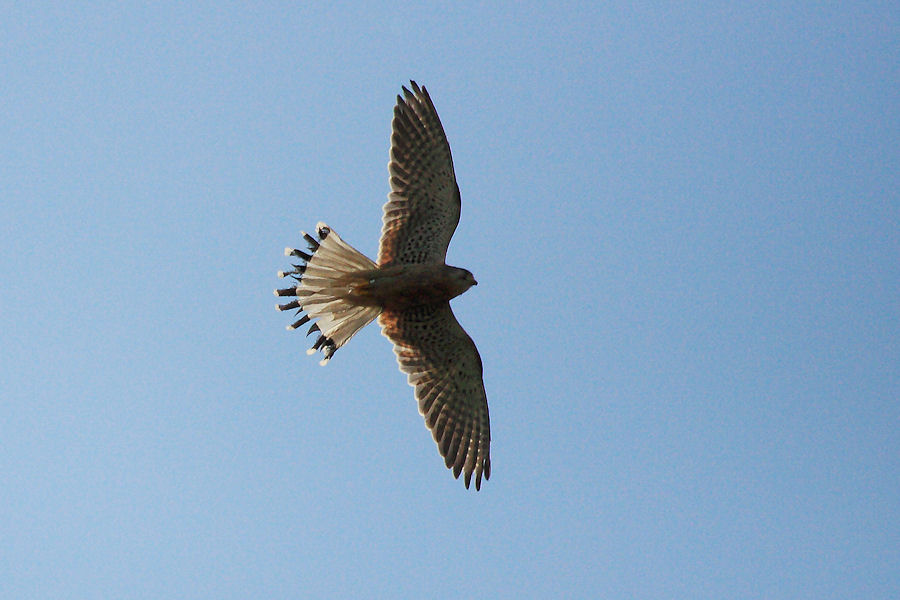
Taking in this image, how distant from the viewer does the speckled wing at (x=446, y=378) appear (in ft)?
43.3

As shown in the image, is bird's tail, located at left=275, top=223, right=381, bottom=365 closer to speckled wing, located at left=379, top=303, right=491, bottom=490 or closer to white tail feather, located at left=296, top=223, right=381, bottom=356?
white tail feather, located at left=296, top=223, right=381, bottom=356

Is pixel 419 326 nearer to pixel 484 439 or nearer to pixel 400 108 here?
pixel 484 439

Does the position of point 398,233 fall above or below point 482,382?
above

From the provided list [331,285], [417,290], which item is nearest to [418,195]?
[417,290]

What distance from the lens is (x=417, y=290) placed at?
505 inches

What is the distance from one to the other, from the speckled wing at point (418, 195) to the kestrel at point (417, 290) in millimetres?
12

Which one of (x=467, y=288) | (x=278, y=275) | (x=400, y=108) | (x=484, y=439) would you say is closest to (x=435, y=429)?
(x=484, y=439)

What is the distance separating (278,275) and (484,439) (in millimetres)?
3325

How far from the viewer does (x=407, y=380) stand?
43.9 feet

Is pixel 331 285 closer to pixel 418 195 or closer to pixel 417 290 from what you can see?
pixel 417 290

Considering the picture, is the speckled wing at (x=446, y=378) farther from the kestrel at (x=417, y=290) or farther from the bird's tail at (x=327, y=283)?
the bird's tail at (x=327, y=283)

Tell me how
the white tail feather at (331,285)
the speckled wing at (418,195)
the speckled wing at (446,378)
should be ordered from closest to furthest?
the white tail feather at (331,285) < the speckled wing at (418,195) < the speckled wing at (446,378)

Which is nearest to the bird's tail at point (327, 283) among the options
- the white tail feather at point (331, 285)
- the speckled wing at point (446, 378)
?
the white tail feather at point (331, 285)

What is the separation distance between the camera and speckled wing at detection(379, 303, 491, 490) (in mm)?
13211
